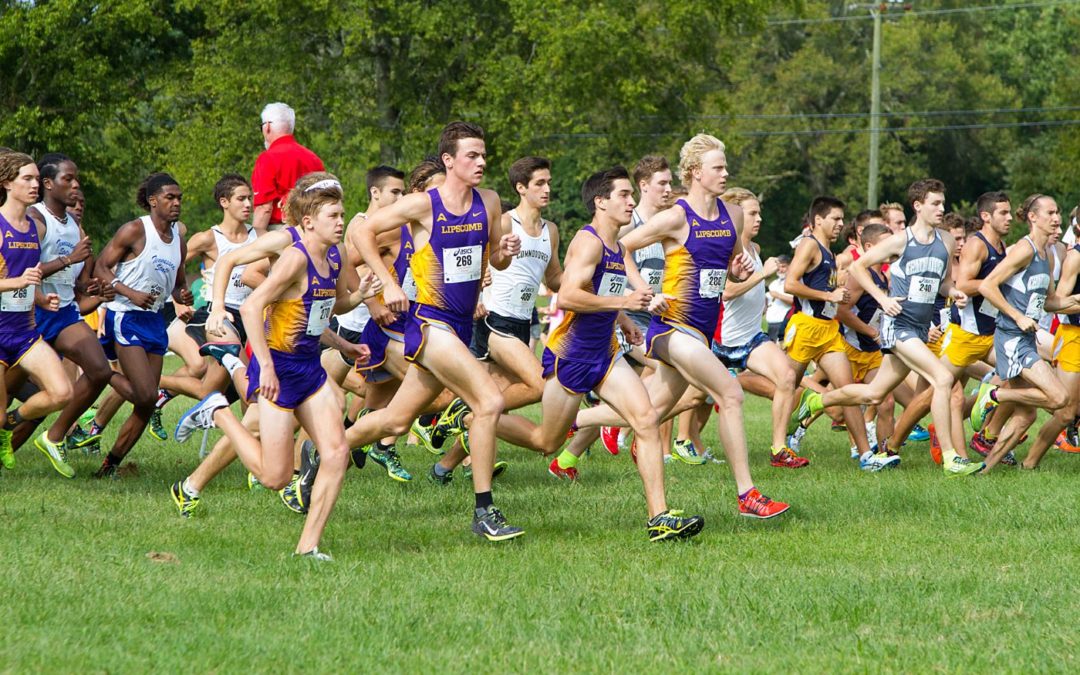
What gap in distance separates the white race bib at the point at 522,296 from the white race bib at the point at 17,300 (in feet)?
11.2

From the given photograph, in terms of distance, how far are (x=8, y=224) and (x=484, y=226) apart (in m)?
3.81

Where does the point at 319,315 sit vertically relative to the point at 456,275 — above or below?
below

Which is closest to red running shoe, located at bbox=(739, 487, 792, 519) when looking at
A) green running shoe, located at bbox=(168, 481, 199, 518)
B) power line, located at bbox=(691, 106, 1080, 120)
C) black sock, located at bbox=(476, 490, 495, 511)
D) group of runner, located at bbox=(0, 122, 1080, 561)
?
group of runner, located at bbox=(0, 122, 1080, 561)

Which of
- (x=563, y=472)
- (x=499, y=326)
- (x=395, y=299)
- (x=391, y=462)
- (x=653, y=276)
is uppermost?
(x=395, y=299)

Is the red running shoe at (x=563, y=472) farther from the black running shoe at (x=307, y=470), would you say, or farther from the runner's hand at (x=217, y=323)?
the runner's hand at (x=217, y=323)

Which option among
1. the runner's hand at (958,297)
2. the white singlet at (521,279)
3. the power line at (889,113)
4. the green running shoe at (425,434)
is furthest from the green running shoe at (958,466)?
the power line at (889,113)

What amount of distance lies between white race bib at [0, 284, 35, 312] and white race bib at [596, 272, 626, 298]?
4042mm

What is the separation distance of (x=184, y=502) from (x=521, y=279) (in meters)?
3.17

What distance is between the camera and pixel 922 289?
11914 millimetres

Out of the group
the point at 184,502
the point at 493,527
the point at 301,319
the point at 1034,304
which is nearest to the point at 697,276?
the point at 493,527

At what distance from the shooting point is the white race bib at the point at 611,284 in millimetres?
9266

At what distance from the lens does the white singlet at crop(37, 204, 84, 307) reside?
36.1 ft

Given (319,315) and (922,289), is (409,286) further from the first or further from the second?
(922,289)

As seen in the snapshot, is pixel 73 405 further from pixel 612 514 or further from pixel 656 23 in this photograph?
pixel 656 23
